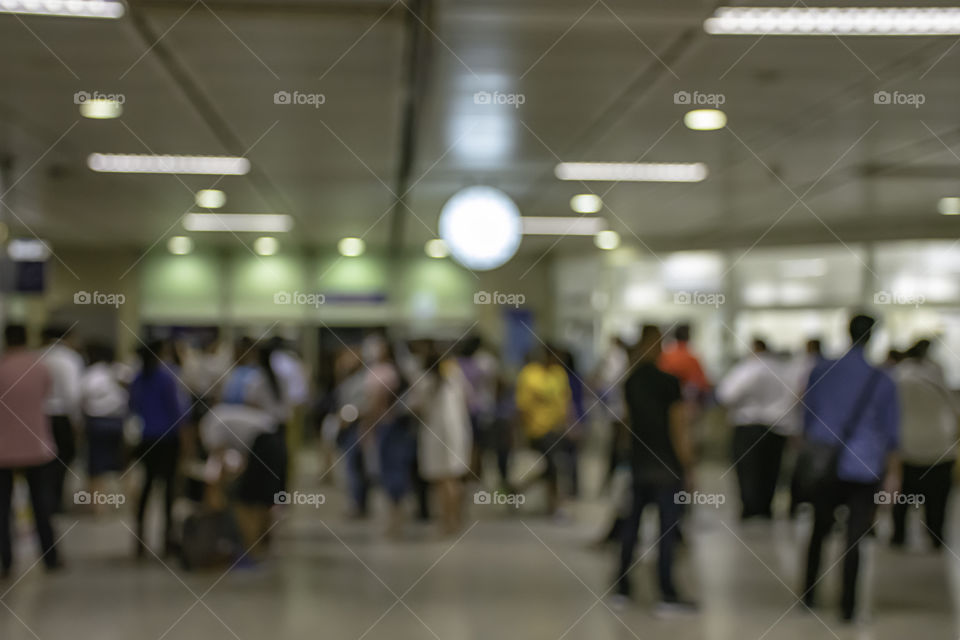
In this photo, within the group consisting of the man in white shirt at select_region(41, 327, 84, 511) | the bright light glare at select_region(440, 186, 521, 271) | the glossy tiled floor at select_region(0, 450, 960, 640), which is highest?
the bright light glare at select_region(440, 186, 521, 271)

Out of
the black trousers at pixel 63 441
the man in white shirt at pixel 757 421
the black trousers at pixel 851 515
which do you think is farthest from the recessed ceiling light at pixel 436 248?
the black trousers at pixel 851 515

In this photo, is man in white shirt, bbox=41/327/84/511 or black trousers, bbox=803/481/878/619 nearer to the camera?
black trousers, bbox=803/481/878/619

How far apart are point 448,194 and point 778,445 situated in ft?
10.7

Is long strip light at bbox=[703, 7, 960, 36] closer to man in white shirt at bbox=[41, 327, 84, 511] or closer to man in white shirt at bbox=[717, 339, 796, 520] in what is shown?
man in white shirt at bbox=[717, 339, 796, 520]

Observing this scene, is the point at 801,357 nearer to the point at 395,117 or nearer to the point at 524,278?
the point at 524,278

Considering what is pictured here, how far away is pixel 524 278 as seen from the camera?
668 cm

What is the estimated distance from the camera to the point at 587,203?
7750mm

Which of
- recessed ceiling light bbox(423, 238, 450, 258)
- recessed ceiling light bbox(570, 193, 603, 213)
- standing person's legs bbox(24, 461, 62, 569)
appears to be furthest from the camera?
recessed ceiling light bbox(423, 238, 450, 258)

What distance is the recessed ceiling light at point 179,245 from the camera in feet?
27.0

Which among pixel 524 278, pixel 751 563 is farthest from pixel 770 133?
pixel 751 563

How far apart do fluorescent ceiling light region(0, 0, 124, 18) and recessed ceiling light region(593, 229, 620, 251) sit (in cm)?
419

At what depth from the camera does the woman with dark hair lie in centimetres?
595

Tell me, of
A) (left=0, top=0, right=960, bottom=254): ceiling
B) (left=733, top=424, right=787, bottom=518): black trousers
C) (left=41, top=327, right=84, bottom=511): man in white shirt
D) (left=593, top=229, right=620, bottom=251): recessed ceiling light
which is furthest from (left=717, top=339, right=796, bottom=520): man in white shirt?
(left=41, top=327, right=84, bottom=511): man in white shirt

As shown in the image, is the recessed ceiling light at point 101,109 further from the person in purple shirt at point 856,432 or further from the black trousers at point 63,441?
the person in purple shirt at point 856,432
